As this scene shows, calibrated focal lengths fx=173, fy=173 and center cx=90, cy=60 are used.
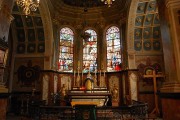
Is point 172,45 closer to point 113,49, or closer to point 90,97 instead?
point 90,97

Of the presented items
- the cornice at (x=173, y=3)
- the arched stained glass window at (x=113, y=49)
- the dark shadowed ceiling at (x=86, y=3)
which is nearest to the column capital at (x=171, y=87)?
the cornice at (x=173, y=3)

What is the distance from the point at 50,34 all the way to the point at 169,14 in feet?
35.2

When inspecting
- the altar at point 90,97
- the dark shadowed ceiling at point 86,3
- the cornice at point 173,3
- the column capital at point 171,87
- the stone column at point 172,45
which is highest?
the dark shadowed ceiling at point 86,3

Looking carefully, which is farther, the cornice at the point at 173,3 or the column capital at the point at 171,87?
the cornice at the point at 173,3

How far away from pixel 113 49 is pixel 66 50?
4.37 m

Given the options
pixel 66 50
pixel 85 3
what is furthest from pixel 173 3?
pixel 85 3

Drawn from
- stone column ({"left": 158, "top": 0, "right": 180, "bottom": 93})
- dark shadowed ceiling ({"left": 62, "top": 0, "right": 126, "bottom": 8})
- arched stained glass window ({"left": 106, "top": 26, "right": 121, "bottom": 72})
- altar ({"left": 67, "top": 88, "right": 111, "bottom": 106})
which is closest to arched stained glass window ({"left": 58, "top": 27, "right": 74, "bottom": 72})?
dark shadowed ceiling ({"left": 62, "top": 0, "right": 126, "bottom": 8})

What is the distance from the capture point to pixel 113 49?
15844 millimetres

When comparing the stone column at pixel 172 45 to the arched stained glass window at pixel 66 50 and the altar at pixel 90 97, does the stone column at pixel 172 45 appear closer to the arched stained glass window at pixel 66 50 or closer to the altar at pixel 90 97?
the altar at pixel 90 97

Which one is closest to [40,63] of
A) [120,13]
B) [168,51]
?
[120,13]

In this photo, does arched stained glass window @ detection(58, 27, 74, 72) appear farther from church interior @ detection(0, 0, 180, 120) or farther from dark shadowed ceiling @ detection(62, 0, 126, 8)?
dark shadowed ceiling @ detection(62, 0, 126, 8)

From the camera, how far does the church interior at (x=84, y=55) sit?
13.2 meters

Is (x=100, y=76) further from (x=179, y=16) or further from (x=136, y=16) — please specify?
(x=179, y=16)

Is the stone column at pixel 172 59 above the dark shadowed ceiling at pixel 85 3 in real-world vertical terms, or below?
below
